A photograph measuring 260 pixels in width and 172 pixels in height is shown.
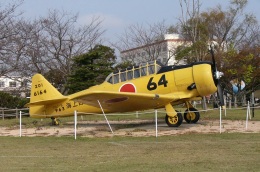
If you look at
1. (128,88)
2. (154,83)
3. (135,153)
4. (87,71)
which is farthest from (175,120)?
(87,71)

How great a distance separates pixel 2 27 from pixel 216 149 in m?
24.3

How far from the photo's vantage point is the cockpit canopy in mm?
17281

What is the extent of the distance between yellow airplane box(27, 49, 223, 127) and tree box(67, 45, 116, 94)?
1511 centimetres

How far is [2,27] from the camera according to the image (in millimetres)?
31047

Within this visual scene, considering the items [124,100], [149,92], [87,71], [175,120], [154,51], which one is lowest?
[175,120]

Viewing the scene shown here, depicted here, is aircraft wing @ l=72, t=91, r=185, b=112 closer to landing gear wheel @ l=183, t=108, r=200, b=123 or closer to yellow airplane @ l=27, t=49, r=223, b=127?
yellow airplane @ l=27, t=49, r=223, b=127

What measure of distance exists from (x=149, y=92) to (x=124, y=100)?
4.43ft

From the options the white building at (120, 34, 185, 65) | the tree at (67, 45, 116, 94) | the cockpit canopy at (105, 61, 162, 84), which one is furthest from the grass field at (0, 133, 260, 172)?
the white building at (120, 34, 185, 65)

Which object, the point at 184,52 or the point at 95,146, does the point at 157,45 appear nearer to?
the point at 184,52

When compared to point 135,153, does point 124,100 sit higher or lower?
higher

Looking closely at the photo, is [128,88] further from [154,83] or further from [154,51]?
[154,51]

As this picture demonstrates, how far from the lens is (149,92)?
56.1 feet

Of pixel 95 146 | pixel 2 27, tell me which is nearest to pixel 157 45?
pixel 2 27

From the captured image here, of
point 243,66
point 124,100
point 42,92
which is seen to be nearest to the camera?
point 124,100
